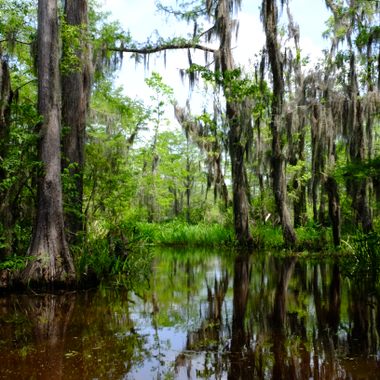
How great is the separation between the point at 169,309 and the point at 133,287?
1.82 metres

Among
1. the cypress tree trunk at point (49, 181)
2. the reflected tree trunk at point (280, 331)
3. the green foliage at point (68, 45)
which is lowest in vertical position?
the reflected tree trunk at point (280, 331)

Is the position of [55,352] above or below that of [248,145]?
below

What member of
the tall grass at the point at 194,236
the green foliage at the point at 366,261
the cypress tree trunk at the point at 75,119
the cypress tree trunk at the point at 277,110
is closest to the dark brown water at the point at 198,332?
the green foliage at the point at 366,261

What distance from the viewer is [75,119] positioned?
30.6 feet

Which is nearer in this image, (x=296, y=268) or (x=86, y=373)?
(x=86, y=373)

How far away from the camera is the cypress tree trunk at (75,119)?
8695 millimetres

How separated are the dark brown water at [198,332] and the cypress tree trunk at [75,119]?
2.03m

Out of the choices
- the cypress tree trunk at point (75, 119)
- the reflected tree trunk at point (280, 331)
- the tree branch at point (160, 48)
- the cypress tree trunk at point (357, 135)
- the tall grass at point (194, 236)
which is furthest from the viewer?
the tall grass at point (194, 236)

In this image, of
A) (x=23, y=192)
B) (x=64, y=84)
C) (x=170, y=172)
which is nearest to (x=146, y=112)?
(x=170, y=172)

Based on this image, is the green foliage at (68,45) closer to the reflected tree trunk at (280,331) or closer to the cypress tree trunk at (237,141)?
the reflected tree trunk at (280,331)

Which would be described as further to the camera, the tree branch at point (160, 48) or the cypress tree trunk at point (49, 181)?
the tree branch at point (160, 48)

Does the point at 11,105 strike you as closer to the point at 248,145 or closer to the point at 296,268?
the point at 296,268

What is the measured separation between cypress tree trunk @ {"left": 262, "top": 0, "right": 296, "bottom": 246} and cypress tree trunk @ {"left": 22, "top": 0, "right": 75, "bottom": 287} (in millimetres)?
7843

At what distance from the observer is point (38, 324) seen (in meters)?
4.87
